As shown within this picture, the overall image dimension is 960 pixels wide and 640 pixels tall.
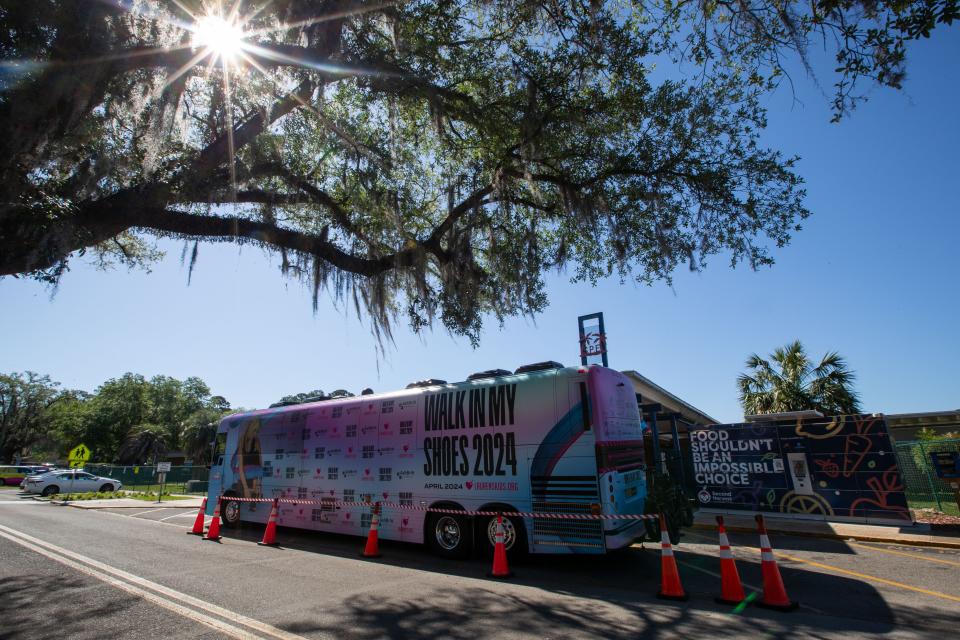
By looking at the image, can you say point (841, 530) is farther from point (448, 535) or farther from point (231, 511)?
point (231, 511)

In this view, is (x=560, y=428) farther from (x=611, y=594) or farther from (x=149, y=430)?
(x=149, y=430)

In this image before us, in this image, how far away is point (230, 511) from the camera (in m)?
13.1

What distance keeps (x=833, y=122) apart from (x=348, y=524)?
1102 centimetres

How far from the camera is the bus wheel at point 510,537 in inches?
299

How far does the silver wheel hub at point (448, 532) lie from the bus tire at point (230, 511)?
24.1 feet

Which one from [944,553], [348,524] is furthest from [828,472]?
[348,524]

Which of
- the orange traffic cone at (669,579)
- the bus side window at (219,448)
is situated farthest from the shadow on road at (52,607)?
the bus side window at (219,448)

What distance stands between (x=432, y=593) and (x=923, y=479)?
50.6 feet

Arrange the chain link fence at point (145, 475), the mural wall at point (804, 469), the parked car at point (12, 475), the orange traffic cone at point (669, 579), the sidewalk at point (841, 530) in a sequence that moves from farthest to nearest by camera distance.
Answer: the chain link fence at point (145, 475) → the parked car at point (12, 475) → the mural wall at point (804, 469) → the sidewalk at point (841, 530) → the orange traffic cone at point (669, 579)

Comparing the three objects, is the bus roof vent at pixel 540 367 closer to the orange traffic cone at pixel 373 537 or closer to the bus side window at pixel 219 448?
the orange traffic cone at pixel 373 537

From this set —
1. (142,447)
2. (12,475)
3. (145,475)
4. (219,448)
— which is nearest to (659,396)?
(219,448)

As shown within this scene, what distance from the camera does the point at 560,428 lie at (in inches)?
294

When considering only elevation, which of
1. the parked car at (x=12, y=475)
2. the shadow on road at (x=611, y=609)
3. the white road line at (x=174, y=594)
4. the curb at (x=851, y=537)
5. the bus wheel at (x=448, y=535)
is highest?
the parked car at (x=12, y=475)

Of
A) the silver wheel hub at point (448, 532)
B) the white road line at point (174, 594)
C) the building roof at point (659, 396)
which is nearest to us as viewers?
the white road line at point (174, 594)
